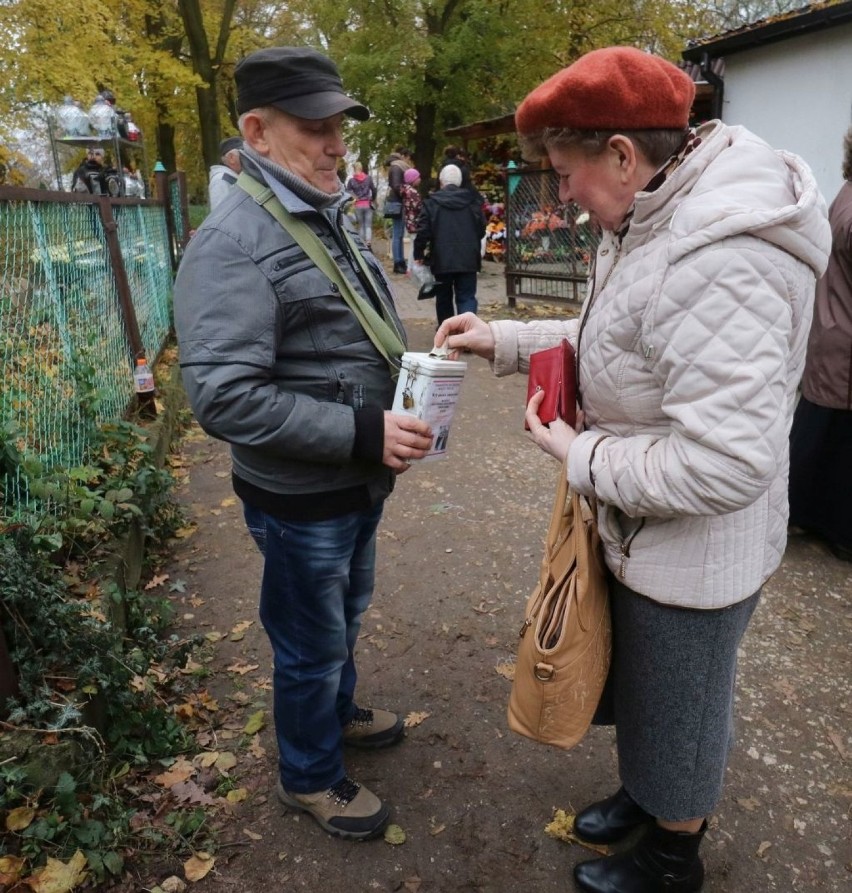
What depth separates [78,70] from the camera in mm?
13859

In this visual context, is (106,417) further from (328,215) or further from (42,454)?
(328,215)

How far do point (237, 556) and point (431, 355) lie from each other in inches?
100

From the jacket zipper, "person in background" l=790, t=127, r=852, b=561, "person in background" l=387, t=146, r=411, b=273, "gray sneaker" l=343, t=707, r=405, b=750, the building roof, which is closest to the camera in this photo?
the jacket zipper

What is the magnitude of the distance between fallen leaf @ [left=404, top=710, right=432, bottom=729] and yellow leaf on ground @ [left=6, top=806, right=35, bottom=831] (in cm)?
127

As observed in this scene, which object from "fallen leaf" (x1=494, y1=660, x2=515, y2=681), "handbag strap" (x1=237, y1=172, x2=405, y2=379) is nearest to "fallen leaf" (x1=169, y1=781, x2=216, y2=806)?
"fallen leaf" (x1=494, y1=660, x2=515, y2=681)

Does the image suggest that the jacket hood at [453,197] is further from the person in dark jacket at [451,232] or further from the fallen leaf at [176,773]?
the fallen leaf at [176,773]

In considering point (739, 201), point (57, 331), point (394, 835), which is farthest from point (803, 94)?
point (394, 835)

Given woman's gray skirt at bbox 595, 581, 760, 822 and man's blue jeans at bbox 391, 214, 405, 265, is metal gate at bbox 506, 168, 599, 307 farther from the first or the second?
woman's gray skirt at bbox 595, 581, 760, 822

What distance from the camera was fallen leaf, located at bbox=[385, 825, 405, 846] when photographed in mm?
2293

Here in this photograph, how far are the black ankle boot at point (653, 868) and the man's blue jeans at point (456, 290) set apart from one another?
6.81 m

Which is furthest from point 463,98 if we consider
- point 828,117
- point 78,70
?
point 828,117

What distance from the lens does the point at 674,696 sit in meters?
1.72

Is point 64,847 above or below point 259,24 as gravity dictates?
below

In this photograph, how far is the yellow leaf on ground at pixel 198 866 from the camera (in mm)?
2141
